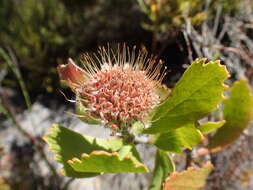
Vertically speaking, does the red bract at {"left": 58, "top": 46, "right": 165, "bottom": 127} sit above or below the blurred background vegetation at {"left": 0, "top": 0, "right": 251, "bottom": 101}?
below

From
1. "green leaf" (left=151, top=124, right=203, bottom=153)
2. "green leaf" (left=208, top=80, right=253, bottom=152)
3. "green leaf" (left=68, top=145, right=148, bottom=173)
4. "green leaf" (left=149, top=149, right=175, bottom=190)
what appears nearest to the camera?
"green leaf" (left=68, top=145, right=148, bottom=173)

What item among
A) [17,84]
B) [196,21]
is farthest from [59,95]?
[196,21]

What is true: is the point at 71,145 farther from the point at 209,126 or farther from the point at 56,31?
the point at 56,31

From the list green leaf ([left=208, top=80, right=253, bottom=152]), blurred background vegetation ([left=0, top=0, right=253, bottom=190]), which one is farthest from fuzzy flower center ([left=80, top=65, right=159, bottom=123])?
blurred background vegetation ([left=0, top=0, right=253, bottom=190])

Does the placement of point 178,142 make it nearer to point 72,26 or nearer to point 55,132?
point 55,132

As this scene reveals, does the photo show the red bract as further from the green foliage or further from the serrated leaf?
the serrated leaf

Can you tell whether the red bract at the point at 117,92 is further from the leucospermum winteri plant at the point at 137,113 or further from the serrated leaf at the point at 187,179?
the serrated leaf at the point at 187,179

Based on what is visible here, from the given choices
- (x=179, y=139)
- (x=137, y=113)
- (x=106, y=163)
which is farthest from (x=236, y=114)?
(x=106, y=163)
